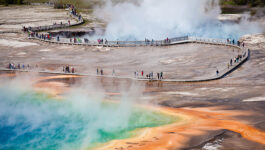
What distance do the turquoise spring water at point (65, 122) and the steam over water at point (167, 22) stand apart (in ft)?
117

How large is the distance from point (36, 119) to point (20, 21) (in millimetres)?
62270

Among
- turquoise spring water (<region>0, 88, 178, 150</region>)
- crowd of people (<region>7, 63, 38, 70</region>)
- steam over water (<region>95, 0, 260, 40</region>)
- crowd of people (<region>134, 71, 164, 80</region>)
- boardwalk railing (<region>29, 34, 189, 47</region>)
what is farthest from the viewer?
steam over water (<region>95, 0, 260, 40</region>)

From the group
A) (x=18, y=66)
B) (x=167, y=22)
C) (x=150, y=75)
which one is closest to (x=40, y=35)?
(x=18, y=66)

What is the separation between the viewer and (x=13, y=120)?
34562 mm

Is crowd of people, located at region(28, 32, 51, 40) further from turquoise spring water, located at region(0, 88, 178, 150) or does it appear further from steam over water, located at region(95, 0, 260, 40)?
turquoise spring water, located at region(0, 88, 178, 150)

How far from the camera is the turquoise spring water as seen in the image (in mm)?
29078

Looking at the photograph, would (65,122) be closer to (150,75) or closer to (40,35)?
(150,75)

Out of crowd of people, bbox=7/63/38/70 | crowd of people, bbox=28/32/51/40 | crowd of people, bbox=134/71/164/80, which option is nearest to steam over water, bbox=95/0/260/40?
crowd of people, bbox=28/32/51/40

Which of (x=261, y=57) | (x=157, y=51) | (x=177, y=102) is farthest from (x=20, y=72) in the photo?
(x=261, y=57)

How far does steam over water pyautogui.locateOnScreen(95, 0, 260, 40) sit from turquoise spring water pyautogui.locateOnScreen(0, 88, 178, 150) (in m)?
35.6

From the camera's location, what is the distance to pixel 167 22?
272 ft

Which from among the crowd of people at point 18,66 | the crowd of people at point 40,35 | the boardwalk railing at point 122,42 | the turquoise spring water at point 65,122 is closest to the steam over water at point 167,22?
the boardwalk railing at point 122,42

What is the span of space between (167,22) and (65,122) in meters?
54.1

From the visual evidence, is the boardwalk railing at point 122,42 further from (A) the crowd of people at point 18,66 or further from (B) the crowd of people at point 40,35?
(A) the crowd of people at point 18,66
